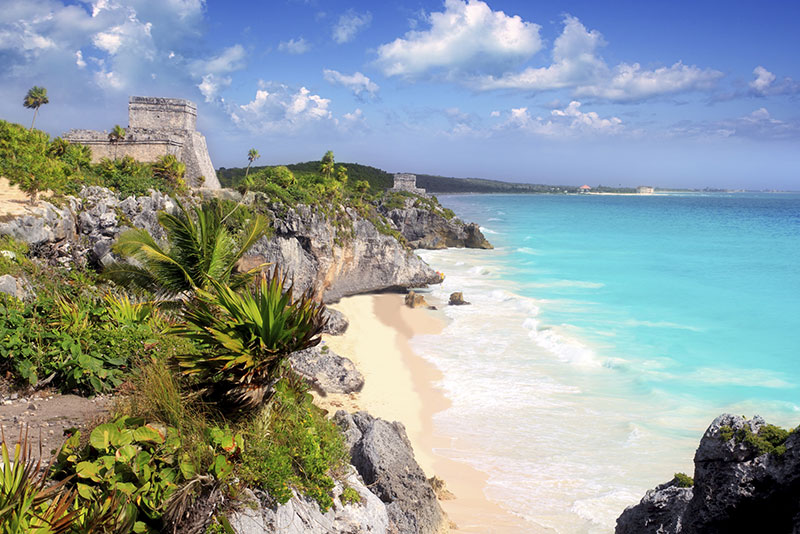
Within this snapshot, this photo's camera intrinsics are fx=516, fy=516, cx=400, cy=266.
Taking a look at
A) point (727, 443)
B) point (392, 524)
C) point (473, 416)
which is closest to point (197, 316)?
point (392, 524)

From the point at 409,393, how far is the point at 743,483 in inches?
452

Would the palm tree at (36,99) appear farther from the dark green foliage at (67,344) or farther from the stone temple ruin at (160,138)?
the dark green foliage at (67,344)

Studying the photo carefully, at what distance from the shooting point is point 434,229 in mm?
52750

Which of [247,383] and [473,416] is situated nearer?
[247,383]

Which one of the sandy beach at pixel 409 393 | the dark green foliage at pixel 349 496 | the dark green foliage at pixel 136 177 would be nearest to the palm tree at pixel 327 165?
the sandy beach at pixel 409 393

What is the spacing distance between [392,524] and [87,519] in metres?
4.91

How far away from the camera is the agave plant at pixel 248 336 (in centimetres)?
477

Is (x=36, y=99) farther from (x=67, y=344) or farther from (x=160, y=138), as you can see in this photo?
(x=67, y=344)

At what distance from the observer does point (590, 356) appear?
20344mm

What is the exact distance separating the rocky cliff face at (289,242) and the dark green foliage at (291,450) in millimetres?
1537

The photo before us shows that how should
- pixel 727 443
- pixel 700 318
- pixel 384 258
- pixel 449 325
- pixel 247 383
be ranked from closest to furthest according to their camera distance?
pixel 247 383 → pixel 727 443 → pixel 449 325 → pixel 700 318 → pixel 384 258

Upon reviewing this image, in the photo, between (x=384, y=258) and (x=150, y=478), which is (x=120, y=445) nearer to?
(x=150, y=478)

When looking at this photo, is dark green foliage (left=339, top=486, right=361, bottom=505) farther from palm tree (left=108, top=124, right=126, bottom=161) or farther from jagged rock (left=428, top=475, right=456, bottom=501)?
palm tree (left=108, top=124, right=126, bottom=161)

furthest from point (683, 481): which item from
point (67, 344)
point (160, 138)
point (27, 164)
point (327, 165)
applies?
point (327, 165)
